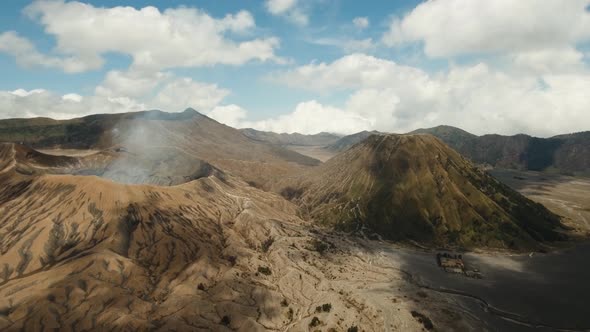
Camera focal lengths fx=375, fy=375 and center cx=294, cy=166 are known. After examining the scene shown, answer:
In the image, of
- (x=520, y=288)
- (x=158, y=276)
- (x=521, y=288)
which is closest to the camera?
(x=521, y=288)

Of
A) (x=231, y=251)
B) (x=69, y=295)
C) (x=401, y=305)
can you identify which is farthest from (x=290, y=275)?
(x=69, y=295)

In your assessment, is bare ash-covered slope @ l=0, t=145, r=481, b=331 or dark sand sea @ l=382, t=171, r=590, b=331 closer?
bare ash-covered slope @ l=0, t=145, r=481, b=331

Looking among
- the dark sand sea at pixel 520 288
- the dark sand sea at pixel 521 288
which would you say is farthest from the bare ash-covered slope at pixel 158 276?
the dark sand sea at pixel 521 288

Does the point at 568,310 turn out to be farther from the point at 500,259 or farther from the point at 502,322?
the point at 500,259

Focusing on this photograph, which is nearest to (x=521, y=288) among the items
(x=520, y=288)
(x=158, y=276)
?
(x=520, y=288)

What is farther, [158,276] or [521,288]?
[158,276]

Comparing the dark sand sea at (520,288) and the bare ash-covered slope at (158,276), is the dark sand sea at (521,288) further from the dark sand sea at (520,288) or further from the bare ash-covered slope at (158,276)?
the bare ash-covered slope at (158,276)

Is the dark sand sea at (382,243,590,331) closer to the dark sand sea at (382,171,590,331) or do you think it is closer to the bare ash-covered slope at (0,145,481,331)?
the dark sand sea at (382,171,590,331)

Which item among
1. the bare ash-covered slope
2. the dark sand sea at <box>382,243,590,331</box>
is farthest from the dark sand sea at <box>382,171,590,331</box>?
the bare ash-covered slope

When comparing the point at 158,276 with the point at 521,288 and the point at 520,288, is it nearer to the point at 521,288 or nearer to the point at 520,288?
Answer: the point at 520,288

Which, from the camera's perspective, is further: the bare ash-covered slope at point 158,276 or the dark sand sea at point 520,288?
the dark sand sea at point 520,288

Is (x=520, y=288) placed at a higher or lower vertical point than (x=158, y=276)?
higher
